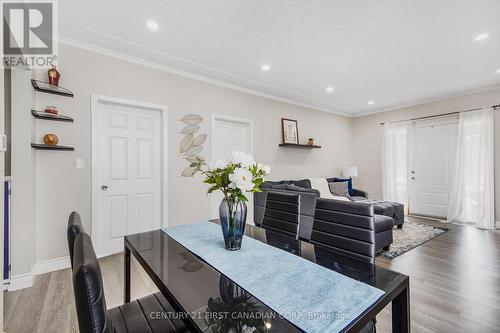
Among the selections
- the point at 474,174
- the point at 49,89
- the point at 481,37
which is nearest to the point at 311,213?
the point at 481,37

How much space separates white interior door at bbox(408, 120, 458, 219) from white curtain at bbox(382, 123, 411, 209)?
0.40 ft

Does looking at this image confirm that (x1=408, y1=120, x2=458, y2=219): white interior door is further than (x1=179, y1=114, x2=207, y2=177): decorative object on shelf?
Yes

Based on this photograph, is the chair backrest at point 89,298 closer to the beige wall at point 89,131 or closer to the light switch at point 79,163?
the beige wall at point 89,131

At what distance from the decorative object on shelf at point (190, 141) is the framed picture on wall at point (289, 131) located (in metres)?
1.91

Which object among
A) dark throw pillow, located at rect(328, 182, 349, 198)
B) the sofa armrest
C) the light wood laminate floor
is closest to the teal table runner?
the light wood laminate floor

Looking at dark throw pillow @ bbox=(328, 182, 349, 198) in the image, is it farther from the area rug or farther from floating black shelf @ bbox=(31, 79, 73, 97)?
floating black shelf @ bbox=(31, 79, 73, 97)

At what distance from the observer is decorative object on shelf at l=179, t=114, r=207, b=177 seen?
11.8ft

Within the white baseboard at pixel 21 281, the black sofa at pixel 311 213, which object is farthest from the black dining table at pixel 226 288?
the white baseboard at pixel 21 281

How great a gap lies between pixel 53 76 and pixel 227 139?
2.46 meters

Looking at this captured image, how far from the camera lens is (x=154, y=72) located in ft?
11.0

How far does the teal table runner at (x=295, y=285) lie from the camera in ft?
2.39

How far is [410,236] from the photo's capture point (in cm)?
378

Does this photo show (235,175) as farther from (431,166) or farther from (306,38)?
(431,166)

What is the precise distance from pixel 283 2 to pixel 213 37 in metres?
0.94
